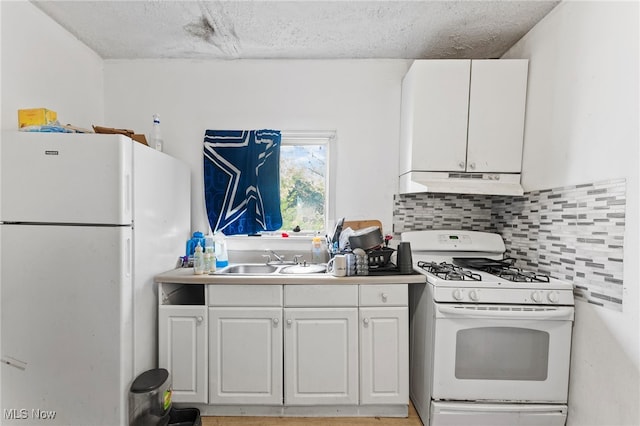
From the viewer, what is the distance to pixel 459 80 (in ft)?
6.24

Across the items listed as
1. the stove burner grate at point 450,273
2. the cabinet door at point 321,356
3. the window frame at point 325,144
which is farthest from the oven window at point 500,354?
the window frame at point 325,144

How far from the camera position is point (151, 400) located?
1.59 meters

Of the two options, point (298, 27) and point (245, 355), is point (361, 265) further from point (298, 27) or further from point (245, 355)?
point (298, 27)

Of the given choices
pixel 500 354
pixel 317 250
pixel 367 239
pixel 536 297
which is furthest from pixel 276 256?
pixel 536 297

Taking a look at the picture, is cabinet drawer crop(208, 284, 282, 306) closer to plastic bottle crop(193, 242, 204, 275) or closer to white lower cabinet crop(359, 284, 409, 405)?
plastic bottle crop(193, 242, 204, 275)

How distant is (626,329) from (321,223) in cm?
184

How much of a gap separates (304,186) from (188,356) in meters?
1.47

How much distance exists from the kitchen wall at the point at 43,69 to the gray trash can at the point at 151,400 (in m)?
1.63

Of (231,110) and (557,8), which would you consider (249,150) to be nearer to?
(231,110)

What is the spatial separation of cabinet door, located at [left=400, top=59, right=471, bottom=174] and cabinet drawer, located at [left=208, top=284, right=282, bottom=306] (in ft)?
4.20

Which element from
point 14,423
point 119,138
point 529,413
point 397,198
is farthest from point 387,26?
point 14,423

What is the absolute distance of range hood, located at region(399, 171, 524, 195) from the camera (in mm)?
1887

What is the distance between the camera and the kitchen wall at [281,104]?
227 centimetres

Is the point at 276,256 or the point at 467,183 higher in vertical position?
the point at 467,183
